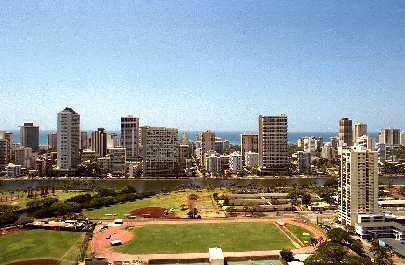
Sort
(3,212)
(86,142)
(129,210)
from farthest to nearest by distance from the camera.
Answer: (86,142), (129,210), (3,212)

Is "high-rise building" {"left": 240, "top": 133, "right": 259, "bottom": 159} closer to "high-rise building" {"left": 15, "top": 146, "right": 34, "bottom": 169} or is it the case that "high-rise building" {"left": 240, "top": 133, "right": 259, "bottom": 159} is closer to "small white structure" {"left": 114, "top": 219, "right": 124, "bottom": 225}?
"high-rise building" {"left": 15, "top": 146, "right": 34, "bottom": 169}

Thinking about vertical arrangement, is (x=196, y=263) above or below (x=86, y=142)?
below

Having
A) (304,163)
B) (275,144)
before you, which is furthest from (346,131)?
(275,144)

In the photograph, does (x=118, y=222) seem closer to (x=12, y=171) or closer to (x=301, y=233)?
(x=301, y=233)

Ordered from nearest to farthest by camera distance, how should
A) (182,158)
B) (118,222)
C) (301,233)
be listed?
(301,233), (118,222), (182,158)

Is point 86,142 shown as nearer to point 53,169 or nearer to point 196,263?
point 53,169

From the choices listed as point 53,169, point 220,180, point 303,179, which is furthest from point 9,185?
point 303,179
